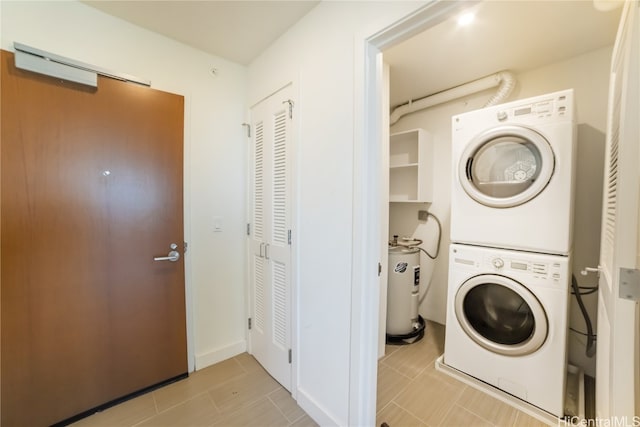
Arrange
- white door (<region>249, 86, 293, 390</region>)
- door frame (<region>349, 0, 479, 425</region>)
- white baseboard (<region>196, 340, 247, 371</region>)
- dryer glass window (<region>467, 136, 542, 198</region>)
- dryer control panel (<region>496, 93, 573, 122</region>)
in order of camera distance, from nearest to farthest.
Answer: door frame (<region>349, 0, 479, 425</region>) < dryer control panel (<region>496, 93, 573, 122</region>) < dryer glass window (<region>467, 136, 542, 198</region>) < white door (<region>249, 86, 293, 390</region>) < white baseboard (<region>196, 340, 247, 371</region>)

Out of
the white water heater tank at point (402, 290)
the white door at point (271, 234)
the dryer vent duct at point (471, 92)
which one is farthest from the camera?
→ the white water heater tank at point (402, 290)

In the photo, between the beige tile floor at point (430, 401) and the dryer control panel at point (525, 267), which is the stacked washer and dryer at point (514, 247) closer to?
the dryer control panel at point (525, 267)

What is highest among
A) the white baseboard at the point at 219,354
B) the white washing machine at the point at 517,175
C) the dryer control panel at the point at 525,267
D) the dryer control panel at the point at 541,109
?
the dryer control panel at the point at 541,109

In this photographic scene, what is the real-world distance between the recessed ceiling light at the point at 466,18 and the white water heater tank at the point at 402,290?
1.71m

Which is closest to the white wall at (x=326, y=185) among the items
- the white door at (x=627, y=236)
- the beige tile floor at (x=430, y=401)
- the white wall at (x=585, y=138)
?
the beige tile floor at (x=430, y=401)

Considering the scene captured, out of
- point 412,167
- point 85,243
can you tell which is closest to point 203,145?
point 85,243

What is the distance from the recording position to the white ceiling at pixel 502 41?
1465mm

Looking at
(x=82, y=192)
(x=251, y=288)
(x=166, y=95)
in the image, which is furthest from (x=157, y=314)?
(x=166, y=95)

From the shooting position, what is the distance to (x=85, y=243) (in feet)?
4.95

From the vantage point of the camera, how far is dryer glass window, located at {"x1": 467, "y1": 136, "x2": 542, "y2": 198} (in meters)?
1.60

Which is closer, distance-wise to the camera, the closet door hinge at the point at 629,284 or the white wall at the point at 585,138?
the closet door hinge at the point at 629,284

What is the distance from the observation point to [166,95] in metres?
1.74

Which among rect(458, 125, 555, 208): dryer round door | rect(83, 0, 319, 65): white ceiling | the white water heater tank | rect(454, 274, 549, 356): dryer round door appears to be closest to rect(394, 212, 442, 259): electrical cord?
the white water heater tank

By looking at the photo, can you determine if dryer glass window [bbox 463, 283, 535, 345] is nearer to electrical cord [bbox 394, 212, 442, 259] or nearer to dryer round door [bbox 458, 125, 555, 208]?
dryer round door [bbox 458, 125, 555, 208]
